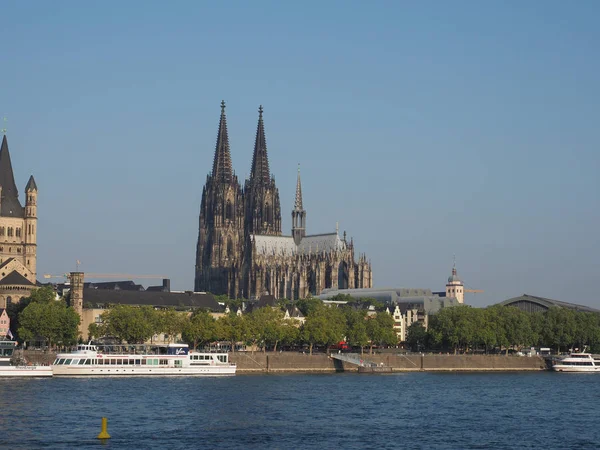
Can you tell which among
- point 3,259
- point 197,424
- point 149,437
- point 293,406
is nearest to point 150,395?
point 293,406

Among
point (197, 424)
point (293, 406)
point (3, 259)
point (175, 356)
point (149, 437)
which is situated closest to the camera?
point (149, 437)

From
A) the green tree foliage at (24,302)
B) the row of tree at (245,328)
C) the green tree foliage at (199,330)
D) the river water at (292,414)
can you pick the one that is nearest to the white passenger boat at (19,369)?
the river water at (292,414)

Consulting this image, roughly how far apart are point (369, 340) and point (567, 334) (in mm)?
28355

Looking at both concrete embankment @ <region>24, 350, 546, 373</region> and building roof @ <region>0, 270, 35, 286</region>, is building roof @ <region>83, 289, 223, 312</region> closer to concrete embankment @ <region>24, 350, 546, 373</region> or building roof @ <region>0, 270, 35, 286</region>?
building roof @ <region>0, 270, 35, 286</region>

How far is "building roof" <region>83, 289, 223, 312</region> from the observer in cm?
17150

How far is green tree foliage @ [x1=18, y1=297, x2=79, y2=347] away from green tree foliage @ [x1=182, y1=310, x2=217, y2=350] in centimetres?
1451

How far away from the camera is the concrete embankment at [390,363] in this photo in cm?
14073

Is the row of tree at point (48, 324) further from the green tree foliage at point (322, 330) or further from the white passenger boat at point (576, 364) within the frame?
the white passenger boat at point (576, 364)

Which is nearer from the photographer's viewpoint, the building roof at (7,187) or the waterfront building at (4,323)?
the waterfront building at (4,323)

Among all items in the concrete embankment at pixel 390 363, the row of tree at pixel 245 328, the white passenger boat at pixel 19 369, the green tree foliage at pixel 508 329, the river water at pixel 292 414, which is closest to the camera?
the river water at pixel 292 414

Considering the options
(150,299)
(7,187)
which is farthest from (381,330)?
(7,187)

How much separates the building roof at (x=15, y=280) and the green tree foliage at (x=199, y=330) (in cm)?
2249

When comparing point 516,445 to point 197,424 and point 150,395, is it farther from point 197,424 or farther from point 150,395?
point 150,395

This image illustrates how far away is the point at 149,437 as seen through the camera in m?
72.4
